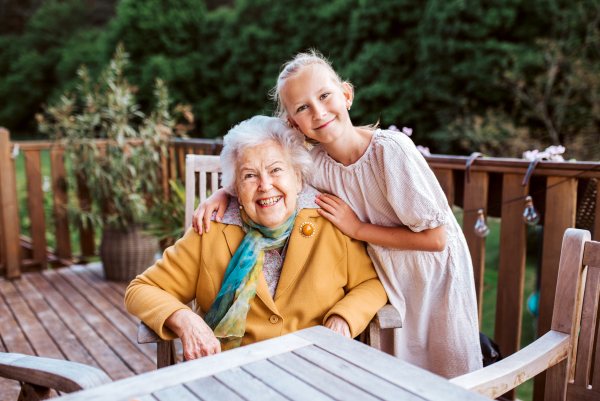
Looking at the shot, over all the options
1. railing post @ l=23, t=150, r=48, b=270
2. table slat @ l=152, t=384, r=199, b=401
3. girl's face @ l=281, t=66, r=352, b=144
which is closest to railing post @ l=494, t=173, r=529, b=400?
girl's face @ l=281, t=66, r=352, b=144

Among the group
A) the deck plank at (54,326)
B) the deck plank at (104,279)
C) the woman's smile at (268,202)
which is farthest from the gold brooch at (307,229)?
the deck plank at (104,279)

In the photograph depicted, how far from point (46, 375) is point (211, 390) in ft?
1.38

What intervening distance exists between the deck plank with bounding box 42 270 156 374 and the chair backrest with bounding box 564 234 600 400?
1.95 metres

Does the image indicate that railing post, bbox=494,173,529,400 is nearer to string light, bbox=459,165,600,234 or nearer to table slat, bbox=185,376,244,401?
string light, bbox=459,165,600,234

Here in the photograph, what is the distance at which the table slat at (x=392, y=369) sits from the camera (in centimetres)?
94

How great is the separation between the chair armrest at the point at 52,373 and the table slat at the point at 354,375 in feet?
1.50

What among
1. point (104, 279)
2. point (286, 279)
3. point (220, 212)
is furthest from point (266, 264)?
→ point (104, 279)

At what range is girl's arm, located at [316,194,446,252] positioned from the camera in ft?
5.03

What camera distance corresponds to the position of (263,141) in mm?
1592

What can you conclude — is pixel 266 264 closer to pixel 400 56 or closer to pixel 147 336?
pixel 147 336

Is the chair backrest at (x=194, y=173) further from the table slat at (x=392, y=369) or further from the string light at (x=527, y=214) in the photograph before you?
the string light at (x=527, y=214)

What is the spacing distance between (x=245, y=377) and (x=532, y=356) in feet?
2.44

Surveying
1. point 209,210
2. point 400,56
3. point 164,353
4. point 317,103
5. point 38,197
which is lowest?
point 164,353

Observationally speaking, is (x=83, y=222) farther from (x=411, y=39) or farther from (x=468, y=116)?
(x=411, y=39)
